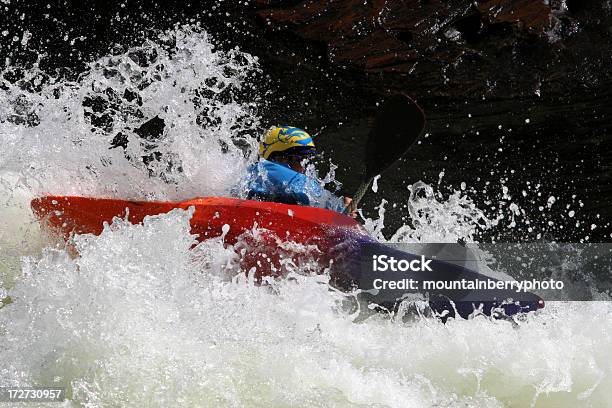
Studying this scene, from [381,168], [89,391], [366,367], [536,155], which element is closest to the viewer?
[89,391]

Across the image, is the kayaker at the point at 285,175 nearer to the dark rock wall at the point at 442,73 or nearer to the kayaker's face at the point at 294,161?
the kayaker's face at the point at 294,161

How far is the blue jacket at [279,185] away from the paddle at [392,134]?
1.22ft

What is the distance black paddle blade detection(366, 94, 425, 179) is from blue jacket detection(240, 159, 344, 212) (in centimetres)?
50

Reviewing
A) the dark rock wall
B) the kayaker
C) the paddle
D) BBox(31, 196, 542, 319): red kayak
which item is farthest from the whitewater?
the dark rock wall

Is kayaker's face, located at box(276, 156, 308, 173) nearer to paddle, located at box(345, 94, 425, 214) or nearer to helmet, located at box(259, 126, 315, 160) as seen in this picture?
helmet, located at box(259, 126, 315, 160)

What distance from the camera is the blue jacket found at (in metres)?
4.00

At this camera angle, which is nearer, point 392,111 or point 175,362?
point 175,362

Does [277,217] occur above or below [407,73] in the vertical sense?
below

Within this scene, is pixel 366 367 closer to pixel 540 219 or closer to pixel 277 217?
pixel 277 217

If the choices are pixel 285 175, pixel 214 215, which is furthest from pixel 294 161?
pixel 214 215

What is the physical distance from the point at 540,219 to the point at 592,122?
1068 millimetres

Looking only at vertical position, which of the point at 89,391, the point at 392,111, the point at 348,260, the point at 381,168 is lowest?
the point at 89,391

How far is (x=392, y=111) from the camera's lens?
4570 mm

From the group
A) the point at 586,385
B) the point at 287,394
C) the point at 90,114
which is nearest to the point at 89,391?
the point at 287,394
